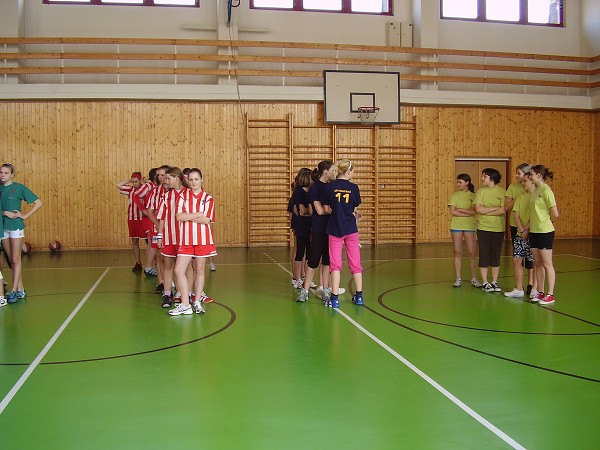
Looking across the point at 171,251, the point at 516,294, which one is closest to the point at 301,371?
the point at 171,251

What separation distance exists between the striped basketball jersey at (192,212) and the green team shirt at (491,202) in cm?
386

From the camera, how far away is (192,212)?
6.58 meters

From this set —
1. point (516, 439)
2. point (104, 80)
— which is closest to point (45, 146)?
point (104, 80)

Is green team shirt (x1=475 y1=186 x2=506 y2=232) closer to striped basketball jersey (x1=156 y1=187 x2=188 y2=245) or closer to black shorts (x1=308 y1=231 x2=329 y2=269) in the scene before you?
black shorts (x1=308 y1=231 x2=329 y2=269)

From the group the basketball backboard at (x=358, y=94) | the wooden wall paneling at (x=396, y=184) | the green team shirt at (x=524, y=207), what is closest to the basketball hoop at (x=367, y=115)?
the basketball backboard at (x=358, y=94)

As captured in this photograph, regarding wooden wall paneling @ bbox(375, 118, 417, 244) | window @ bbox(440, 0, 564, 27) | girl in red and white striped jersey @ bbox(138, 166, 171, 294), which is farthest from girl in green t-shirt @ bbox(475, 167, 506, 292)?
window @ bbox(440, 0, 564, 27)

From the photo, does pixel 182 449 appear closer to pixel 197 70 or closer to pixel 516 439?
pixel 516 439

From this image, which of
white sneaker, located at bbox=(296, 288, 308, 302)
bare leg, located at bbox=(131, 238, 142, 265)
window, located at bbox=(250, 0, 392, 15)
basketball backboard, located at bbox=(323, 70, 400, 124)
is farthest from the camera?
Answer: window, located at bbox=(250, 0, 392, 15)

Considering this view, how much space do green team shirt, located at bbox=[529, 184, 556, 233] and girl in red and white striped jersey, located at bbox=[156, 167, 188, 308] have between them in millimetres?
4233

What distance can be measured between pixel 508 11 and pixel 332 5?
5.15 meters

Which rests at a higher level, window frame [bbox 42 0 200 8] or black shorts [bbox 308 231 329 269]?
window frame [bbox 42 0 200 8]

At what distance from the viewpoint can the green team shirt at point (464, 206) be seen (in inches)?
333

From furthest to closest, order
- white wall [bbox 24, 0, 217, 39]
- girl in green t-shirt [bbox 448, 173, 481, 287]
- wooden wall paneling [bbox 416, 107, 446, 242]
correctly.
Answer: wooden wall paneling [bbox 416, 107, 446, 242] < white wall [bbox 24, 0, 217, 39] < girl in green t-shirt [bbox 448, 173, 481, 287]

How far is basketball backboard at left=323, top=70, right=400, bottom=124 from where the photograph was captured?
14641mm
